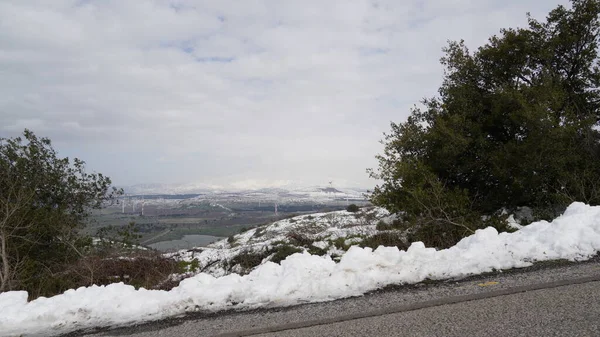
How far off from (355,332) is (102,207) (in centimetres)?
1622

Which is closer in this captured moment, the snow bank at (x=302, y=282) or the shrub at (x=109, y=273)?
the snow bank at (x=302, y=282)

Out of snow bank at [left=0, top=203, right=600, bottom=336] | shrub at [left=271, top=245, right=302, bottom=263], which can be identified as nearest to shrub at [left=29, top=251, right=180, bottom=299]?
shrub at [left=271, top=245, right=302, bottom=263]

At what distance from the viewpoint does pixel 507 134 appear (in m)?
16.0

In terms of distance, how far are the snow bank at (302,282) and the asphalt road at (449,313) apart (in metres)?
0.43

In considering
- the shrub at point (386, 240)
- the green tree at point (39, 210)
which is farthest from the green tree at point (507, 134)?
the green tree at point (39, 210)

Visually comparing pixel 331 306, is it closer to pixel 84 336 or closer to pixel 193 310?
pixel 193 310

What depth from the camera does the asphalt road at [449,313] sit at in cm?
450

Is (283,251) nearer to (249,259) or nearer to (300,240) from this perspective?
(249,259)

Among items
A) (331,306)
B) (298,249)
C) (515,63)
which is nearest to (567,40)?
(515,63)

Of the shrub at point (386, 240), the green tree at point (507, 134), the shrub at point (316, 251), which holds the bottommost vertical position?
the shrub at point (316, 251)

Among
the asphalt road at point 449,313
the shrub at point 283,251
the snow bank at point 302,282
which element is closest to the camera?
the asphalt road at point 449,313

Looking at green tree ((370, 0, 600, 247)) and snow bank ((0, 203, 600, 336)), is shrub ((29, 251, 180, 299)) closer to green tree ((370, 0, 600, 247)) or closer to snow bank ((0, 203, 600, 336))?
snow bank ((0, 203, 600, 336))

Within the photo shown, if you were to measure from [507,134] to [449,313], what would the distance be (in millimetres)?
13219

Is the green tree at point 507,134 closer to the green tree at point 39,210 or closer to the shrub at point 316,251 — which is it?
the shrub at point 316,251
